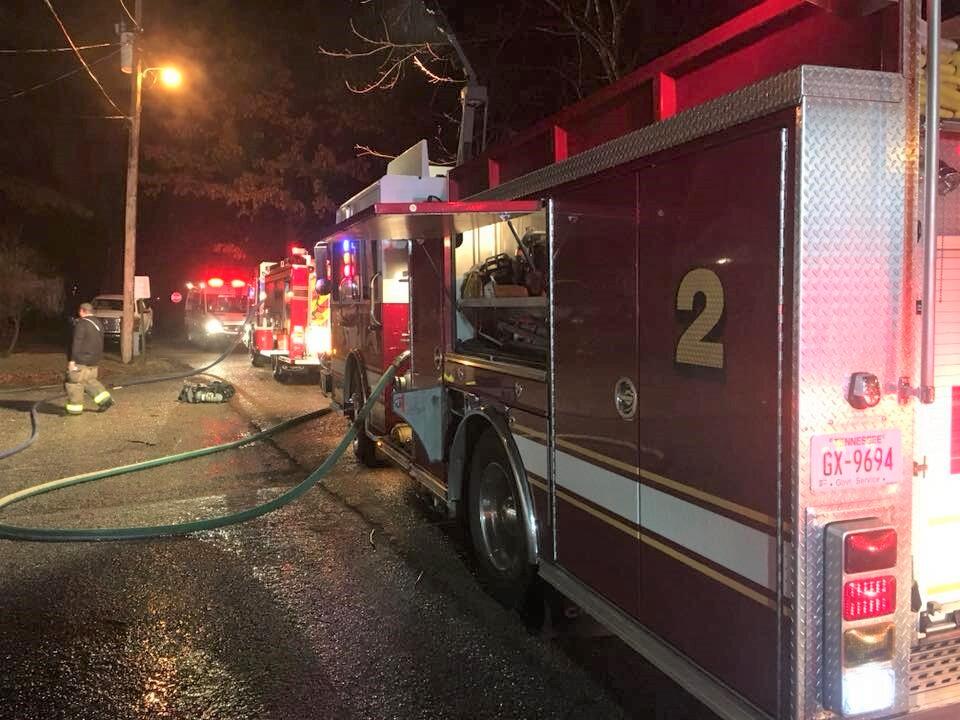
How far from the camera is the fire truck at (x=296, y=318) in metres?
15.4

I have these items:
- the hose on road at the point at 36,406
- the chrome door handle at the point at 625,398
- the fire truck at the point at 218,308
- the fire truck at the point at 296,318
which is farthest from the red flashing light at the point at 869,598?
the fire truck at the point at 218,308

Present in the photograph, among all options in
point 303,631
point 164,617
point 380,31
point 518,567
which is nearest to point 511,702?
point 518,567

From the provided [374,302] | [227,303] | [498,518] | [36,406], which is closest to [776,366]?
[498,518]

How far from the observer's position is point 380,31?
45.6 ft

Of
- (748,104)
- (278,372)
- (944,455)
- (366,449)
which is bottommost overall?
(366,449)

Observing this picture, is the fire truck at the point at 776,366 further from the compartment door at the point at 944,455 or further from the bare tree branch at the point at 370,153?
the bare tree branch at the point at 370,153

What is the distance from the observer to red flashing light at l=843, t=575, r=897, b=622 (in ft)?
7.96

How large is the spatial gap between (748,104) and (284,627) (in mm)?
3519

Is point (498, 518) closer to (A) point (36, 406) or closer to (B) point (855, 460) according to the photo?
(B) point (855, 460)

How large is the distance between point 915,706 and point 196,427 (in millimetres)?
10219

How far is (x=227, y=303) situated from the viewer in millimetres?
28344

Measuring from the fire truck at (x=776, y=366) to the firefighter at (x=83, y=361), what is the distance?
10.5 meters

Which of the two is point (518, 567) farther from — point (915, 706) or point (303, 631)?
point (915, 706)

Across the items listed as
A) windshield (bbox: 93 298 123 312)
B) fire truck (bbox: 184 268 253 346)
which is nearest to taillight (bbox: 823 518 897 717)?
fire truck (bbox: 184 268 253 346)
